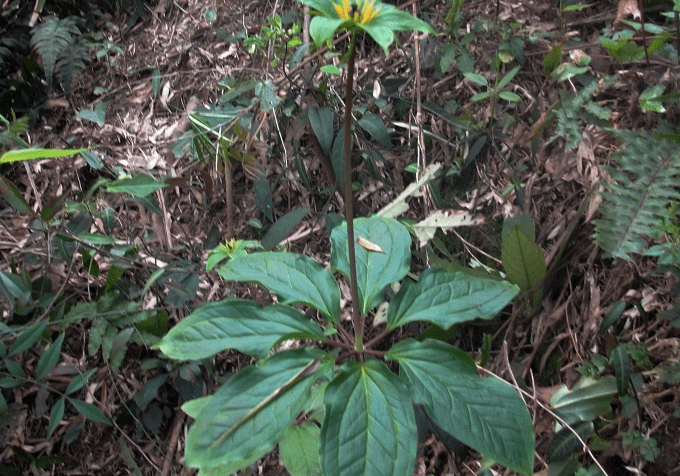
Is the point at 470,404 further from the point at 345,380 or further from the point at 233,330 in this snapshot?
the point at 233,330

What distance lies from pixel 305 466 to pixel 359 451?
0.31m

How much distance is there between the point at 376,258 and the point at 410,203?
72cm

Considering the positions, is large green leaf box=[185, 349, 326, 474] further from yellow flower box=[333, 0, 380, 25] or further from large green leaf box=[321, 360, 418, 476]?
yellow flower box=[333, 0, 380, 25]

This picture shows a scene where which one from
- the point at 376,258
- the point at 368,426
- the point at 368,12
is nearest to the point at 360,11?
the point at 368,12

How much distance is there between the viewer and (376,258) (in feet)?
4.33

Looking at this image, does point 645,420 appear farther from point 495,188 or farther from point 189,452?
point 189,452

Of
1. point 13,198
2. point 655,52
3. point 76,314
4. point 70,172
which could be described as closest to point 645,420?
point 655,52

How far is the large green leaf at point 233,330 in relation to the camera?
1118 millimetres

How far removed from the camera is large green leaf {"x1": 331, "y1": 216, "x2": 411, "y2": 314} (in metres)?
1.28

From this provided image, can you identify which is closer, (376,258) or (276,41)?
(376,258)

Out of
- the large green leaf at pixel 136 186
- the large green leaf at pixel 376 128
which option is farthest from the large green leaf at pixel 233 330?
the large green leaf at pixel 376 128

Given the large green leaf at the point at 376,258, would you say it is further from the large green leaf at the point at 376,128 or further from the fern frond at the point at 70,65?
the fern frond at the point at 70,65

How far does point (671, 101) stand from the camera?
5.12 feet

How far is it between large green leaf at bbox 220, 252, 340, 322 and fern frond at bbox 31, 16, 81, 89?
1991 mm
